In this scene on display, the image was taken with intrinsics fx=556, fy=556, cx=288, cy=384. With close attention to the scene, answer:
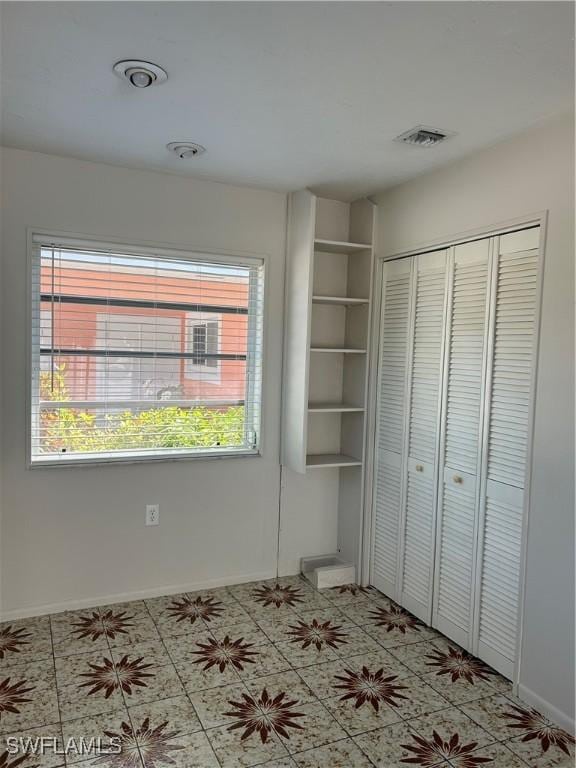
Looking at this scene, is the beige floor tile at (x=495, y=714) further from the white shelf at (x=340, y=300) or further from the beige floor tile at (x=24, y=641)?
the white shelf at (x=340, y=300)

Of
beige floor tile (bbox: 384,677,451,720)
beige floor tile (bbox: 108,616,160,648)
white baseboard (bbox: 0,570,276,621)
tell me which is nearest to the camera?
beige floor tile (bbox: 384,677,451,720)

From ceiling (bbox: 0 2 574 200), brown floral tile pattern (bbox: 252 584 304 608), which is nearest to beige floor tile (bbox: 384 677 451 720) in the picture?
brown floral tile pattern (bbox: 252 584 304 608)

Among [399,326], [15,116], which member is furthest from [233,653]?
[15,116]

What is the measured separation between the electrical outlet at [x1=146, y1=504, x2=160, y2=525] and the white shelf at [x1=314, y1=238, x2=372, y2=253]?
184cm

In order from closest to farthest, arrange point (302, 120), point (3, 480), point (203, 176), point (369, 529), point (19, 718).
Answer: point (19, 718) < point (302, 120) < point (3, 480) < point (203, 176) < point (369, 529)

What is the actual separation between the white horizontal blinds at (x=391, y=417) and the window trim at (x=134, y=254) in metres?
0.74

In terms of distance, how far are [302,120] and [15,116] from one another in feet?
4.10

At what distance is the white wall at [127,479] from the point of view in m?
2.92

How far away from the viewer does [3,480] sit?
2.94 meters

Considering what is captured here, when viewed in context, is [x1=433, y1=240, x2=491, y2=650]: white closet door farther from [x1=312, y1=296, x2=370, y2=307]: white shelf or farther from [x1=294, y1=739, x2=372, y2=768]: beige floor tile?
[x1=294, y1=739, x2=372, y2=768]: beige floor tile

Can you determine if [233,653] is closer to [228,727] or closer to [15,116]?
[228,727]

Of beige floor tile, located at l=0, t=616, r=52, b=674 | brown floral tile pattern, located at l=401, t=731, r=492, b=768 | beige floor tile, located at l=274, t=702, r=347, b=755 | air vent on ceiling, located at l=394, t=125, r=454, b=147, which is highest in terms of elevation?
air vent on ceiling, located at l=394, t=125, r=454, b=147

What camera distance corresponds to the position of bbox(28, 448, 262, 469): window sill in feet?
9.95

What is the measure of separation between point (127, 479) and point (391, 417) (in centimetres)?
160
